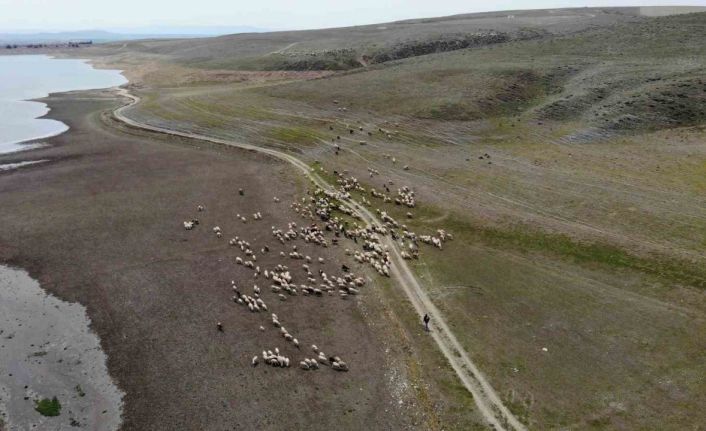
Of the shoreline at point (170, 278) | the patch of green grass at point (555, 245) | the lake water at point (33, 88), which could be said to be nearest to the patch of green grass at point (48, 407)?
the shoreline at point (170, 278)

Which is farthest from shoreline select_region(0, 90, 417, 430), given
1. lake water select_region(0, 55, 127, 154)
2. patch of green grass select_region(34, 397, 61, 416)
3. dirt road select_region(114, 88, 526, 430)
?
lake water select_region(0, 55, 127, 154)

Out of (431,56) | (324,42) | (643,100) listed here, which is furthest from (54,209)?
(324,42)

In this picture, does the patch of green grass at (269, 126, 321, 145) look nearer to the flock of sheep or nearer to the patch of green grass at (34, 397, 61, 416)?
the flock of sheep

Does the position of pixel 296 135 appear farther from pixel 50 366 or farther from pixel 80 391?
pixel 80 391

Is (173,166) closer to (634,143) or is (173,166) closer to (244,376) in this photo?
(244,376)

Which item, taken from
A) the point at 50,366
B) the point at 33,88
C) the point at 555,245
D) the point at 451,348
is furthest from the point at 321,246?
the point at 33,88
